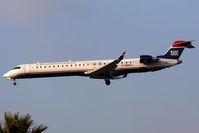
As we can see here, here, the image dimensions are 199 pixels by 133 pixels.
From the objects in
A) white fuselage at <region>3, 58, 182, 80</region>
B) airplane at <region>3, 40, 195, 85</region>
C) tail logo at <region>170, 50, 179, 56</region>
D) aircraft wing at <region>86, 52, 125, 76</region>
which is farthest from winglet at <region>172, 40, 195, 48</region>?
aircraft wing at <region>86, 52, 125, 76</region>

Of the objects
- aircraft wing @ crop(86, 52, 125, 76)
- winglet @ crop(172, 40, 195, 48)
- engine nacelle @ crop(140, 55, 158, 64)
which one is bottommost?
aircraft wing @ crop(86, 52, 125, 76)

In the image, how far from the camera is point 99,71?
64312 millimetres

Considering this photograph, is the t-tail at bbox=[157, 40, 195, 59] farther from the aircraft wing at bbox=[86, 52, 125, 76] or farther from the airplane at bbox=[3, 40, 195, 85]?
the aircraft wing at bbox=[86, 52, 125, 76]

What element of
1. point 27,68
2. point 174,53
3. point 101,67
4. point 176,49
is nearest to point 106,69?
point 101,67

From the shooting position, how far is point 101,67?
211 ft

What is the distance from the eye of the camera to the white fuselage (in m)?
64.4

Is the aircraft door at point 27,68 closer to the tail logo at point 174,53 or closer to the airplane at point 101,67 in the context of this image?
the airplane at point 101,67

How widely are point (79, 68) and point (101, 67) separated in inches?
103

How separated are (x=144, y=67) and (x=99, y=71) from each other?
4975mm

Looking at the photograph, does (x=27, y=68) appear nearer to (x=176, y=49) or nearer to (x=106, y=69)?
(x=106, y=69)

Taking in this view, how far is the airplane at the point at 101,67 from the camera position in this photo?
64250 millimetres

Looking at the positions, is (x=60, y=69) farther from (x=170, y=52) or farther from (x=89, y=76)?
(x=170, y=52)

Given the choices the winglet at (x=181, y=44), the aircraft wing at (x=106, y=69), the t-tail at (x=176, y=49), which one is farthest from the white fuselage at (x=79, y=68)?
the winglet at (x=181, y=44)

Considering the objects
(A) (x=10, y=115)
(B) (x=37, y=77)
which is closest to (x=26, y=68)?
(B) (x=37, y=77)
